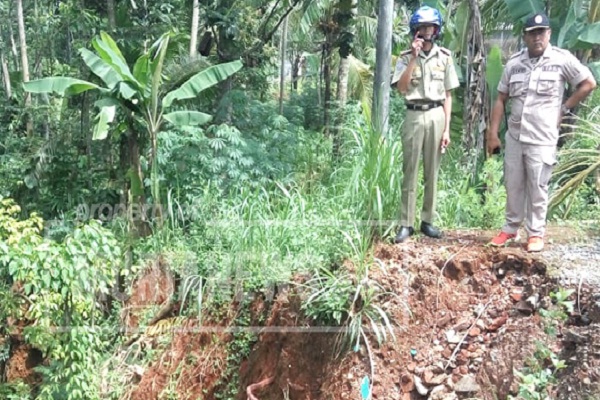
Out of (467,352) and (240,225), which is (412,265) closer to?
(467,352)

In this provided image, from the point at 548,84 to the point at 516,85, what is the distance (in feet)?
0.66

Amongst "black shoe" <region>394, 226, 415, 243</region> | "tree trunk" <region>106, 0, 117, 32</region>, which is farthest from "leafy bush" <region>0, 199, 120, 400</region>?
"tree trunk" <region>106, 0, 117, 32</region>

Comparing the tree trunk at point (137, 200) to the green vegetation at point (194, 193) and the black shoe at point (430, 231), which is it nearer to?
the green vegetation at point (194, 193)

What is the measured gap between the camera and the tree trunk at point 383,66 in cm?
502

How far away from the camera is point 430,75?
3.92 meters

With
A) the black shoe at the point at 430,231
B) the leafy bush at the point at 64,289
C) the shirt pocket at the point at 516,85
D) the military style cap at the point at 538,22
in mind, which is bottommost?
the leafy bush at the point at 64,289

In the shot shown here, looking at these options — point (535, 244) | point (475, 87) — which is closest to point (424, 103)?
point (535, 244)

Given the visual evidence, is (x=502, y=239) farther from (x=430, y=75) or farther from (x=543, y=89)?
(x=430, y=75)

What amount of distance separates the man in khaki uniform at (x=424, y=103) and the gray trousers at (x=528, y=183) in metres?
0.49

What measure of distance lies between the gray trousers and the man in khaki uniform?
0.49 meters

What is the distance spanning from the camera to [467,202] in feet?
16.4

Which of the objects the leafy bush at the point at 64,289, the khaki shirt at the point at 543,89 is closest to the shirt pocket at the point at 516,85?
the khaki shirt at the point at 543,89

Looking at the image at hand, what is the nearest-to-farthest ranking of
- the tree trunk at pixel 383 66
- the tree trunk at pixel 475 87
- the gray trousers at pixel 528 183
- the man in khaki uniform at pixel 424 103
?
1. the gray trousers at pixel 528 183
2. the man in khaki uniform at pixel 424 103
3. the tree trunk at pixel 383 66
4. the tree trunk at pixel 475 87

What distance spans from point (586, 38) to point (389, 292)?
4034 millimetres
